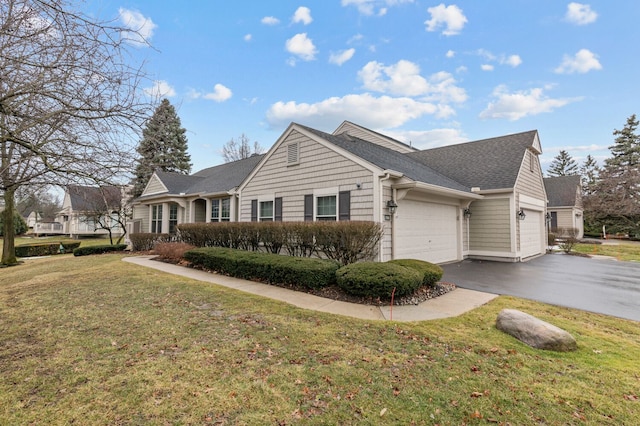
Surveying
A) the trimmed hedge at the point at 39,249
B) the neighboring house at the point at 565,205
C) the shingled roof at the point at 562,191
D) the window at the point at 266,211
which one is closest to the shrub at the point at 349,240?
the window at the point at 266,211

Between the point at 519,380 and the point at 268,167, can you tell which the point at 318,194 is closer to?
the point at 268,167

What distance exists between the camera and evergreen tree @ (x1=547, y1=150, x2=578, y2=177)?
48.5 metres

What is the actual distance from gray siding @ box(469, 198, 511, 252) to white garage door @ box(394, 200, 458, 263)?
119 centimetres

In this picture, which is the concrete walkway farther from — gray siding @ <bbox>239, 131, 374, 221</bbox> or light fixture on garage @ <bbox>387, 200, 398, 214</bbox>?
gray siding @ <bbox>239, 131, 374, 221</bbox>

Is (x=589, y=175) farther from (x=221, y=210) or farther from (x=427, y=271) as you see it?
(x=221, y=210)

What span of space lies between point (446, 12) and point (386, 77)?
13.7 feet

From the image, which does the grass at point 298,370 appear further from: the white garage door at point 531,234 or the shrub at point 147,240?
the shrub at point 147,240

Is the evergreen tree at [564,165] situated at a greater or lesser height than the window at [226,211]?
greater

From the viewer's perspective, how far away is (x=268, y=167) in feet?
37.7

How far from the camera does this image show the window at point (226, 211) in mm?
Answer: 14351

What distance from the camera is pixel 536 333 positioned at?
154 inches

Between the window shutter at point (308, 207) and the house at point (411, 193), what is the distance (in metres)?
0.03

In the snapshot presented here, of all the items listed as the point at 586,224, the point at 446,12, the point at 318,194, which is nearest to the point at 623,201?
the point at 586,224

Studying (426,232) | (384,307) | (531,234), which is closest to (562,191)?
(531,234)
